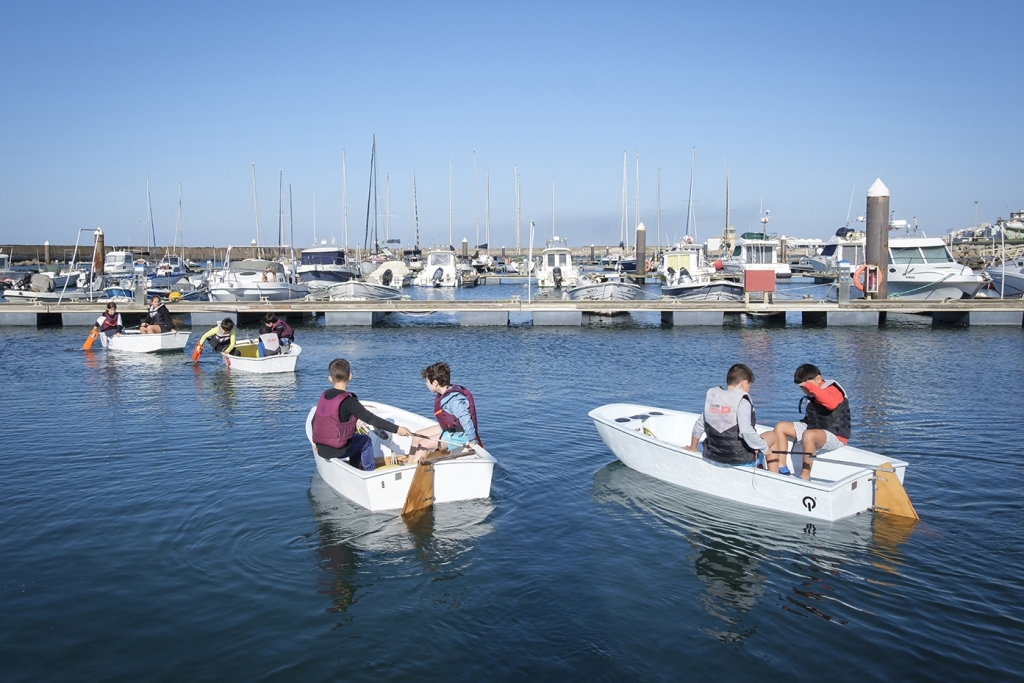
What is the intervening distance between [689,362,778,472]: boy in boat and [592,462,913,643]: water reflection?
26.8 inches

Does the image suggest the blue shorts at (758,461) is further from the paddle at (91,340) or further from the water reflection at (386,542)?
the paddle at (91,340)

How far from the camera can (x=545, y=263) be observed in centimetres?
5625

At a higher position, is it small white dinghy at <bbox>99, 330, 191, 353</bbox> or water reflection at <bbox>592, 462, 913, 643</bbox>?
small white dinghy at <bbox>99, 330, 191, 353</bbox>

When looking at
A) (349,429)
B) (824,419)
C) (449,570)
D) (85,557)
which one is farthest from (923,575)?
(85,557)

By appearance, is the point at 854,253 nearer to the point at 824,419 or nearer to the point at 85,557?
the point at 824,419

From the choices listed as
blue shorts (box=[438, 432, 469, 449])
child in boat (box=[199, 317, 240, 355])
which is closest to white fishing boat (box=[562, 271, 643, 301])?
child in boat (box=[199, 317, 240, 355])

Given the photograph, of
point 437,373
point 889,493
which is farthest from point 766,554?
point 437,373

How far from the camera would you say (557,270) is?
54.7 metres

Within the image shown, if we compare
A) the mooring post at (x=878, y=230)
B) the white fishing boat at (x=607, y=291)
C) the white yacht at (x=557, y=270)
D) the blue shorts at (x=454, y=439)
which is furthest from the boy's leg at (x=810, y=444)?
the white yacht at (x=557, y=270)

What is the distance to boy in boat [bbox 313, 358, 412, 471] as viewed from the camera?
379 inches

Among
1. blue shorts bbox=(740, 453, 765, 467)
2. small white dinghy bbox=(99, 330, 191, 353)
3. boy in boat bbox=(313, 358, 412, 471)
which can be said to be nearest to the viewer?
boy in boat bbox=(313, 358, 412, 471)

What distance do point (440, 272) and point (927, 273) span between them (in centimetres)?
3786

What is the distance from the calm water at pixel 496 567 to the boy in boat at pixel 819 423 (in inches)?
37.5

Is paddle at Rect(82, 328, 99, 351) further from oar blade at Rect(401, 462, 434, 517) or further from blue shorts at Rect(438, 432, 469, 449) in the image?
oar blade at Rect(401, 462, 434, 517)
